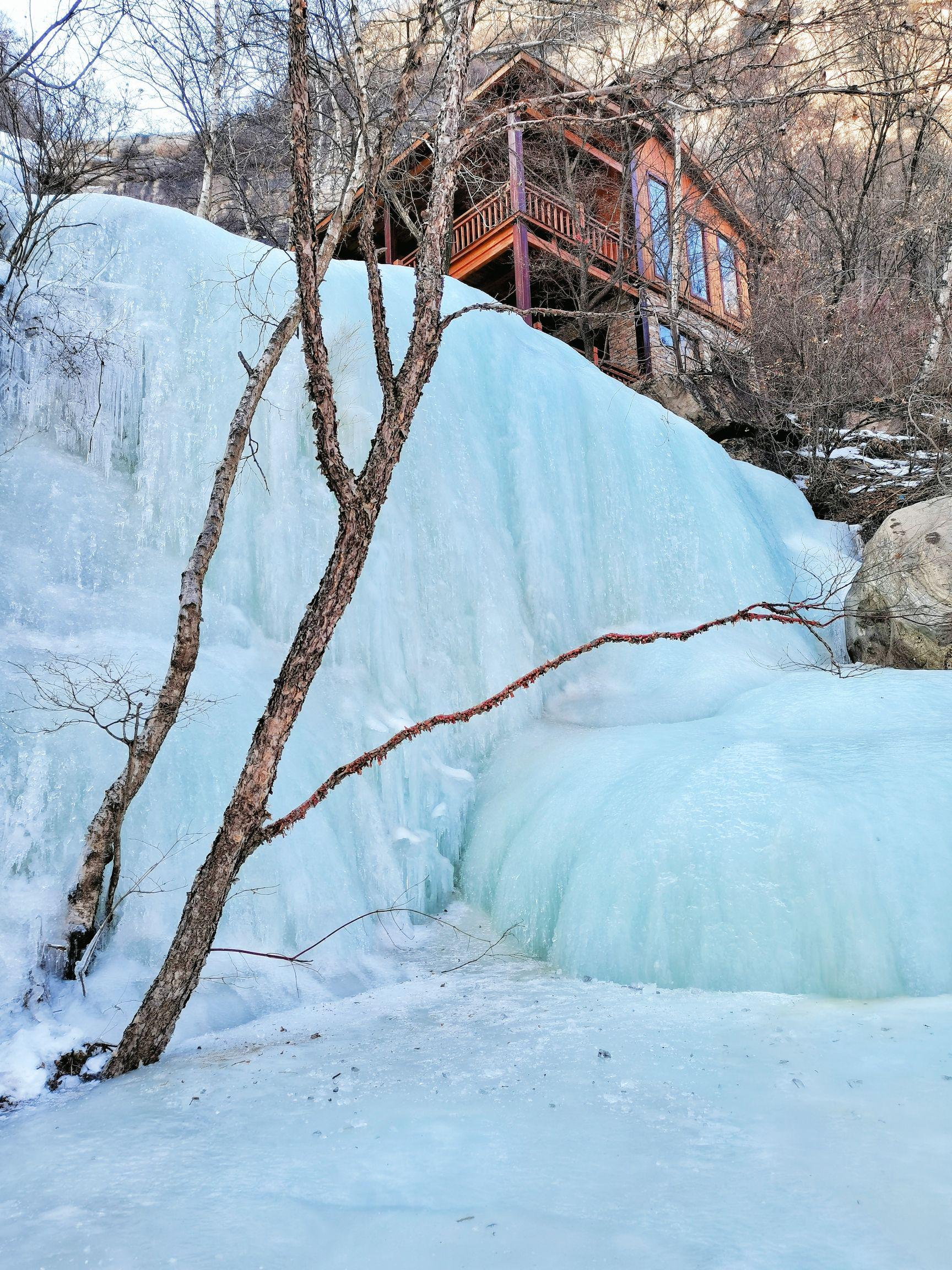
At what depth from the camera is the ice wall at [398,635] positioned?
326cm

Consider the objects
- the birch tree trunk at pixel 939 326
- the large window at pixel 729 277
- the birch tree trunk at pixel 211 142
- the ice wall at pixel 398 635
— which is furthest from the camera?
the large window at pixel 729 277

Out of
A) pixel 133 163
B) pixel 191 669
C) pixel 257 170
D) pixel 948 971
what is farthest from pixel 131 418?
pixel 133 163

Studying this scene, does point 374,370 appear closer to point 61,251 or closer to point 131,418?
point 131,418

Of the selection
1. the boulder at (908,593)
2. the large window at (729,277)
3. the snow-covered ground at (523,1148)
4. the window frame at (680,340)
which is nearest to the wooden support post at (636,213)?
the window frame at (680,340)

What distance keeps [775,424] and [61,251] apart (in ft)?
22.8

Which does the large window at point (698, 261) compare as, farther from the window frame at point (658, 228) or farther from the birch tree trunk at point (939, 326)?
the birch tree trunk at point (939, 326)

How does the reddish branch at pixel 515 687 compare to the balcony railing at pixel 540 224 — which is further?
the balcony railing at pixel 540 224

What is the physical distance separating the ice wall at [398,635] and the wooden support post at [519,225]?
3.57 meters

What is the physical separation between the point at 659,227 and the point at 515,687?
8313 millimetres

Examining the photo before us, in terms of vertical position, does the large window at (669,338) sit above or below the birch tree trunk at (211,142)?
below

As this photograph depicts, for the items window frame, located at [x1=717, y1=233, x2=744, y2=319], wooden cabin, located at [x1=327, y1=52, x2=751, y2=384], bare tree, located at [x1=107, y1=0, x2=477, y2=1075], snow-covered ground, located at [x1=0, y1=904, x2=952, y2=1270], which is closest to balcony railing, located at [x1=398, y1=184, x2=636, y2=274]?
wooden cabin, located at [x1=327, y1=52, x2=751, y2=384]

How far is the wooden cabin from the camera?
1020 centimetres

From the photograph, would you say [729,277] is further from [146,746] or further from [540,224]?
[146,746]

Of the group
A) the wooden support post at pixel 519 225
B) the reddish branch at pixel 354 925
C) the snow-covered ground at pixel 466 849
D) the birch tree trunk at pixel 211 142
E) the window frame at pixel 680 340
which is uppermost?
the birch tree trunk at pixel 211 142
